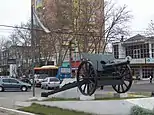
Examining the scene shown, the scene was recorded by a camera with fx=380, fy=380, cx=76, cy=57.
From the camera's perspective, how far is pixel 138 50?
78.6m

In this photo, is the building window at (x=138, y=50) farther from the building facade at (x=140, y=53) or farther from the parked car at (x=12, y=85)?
the parked car at (x=12, y=85)

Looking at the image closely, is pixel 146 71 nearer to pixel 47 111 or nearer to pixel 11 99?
pixel 11 99

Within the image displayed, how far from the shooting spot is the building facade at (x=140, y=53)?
74938 mm

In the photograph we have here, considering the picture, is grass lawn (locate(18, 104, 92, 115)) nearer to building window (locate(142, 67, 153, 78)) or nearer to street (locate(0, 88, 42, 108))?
street (locate(0, 88, 42, 108))

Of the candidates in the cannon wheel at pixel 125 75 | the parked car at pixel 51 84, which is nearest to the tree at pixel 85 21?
the parked car at pixel 51 84

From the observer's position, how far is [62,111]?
15.7 meters

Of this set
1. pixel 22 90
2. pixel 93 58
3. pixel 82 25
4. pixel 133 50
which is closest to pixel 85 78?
pixel 93 58

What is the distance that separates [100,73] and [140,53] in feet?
205

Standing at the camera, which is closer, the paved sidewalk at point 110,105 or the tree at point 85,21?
the paved sidewalk at point 110,105

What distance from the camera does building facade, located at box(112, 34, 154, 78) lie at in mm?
74938

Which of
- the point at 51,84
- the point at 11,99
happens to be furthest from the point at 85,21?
the point at 11,99

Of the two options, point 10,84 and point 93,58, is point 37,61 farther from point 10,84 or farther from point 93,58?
point 93,58

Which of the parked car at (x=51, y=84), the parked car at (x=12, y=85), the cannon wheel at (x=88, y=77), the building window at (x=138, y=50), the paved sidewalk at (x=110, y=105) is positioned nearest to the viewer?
the paved sidewalk at (x=110, y=105)

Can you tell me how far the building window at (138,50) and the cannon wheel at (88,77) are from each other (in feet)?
198
